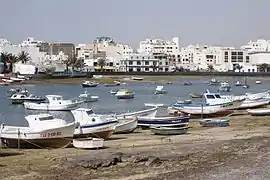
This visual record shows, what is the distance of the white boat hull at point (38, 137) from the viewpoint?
25266 mm

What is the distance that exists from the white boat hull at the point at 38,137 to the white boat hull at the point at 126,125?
7259 millimetres

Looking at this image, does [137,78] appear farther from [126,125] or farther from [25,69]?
[126,125]

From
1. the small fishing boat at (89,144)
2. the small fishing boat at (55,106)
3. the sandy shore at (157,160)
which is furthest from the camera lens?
the small fishing boat at (55,106)

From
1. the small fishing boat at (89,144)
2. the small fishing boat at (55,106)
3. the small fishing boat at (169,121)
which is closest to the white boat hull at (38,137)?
the small fishing boat at (89,144)

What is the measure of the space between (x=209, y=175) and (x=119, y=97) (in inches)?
2892

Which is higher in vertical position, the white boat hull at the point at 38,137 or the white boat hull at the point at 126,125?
the white boat hull at the point at 38,137

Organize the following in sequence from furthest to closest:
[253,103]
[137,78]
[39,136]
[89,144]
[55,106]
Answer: [137,78]
[55,106]
[253,103]
[39,136]
[89,144]

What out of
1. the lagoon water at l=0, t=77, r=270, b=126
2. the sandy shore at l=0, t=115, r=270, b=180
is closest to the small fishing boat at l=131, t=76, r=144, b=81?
the lagoon water at l=0, t=77, r=270, b=126

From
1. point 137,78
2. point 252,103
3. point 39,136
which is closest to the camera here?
point 39,136

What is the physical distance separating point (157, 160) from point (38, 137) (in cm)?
746

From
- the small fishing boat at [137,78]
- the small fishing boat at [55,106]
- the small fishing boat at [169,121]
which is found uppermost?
the small fishing boat at [169,121]

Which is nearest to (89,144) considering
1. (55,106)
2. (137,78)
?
(55,106)

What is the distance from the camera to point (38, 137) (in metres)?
25.2

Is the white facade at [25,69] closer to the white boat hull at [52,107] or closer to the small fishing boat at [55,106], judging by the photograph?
the white boat hull at [52,107]
